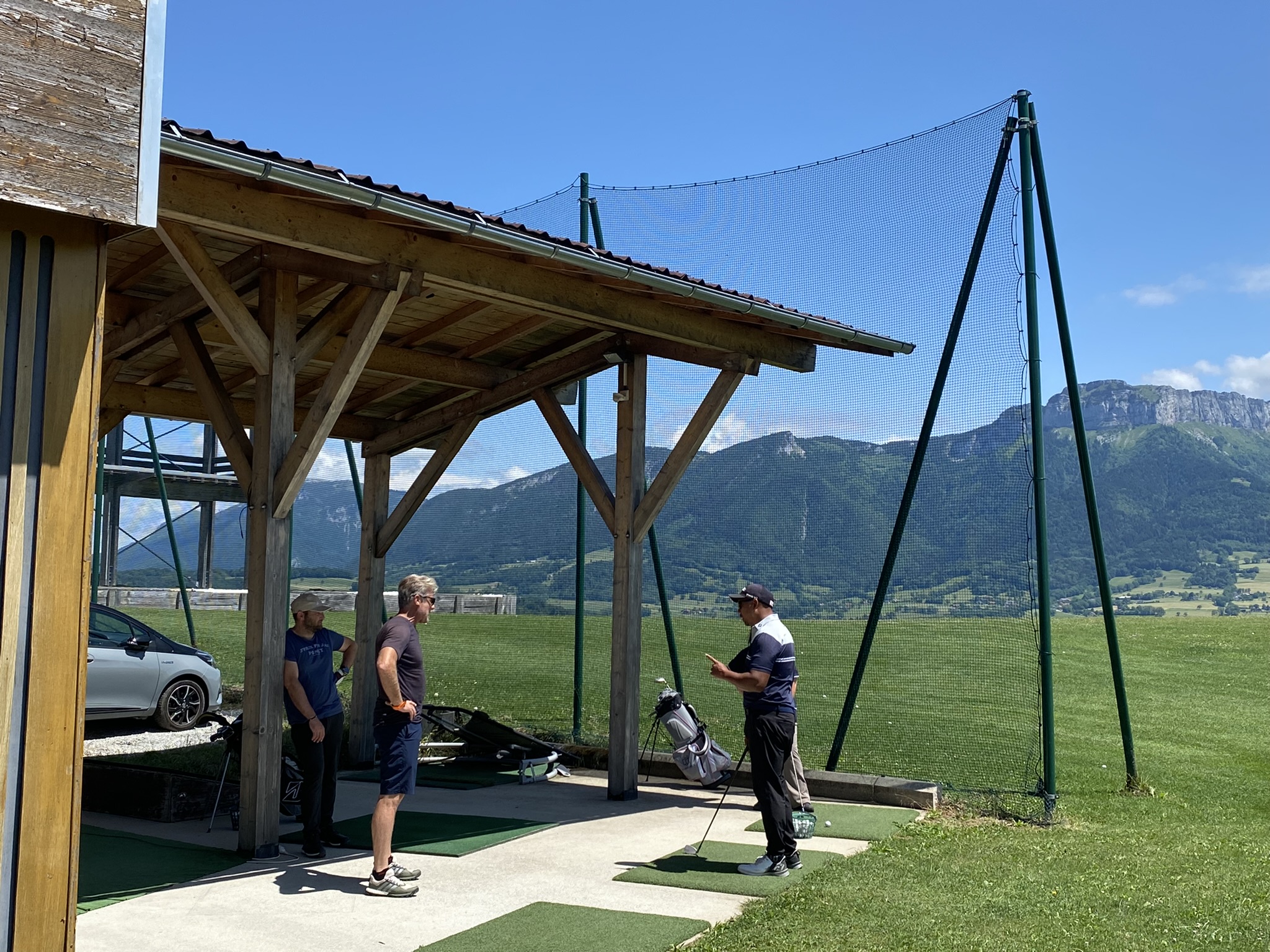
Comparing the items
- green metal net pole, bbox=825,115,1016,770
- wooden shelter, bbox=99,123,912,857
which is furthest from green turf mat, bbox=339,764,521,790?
green metal net pole, bbox=825,115,1016,770

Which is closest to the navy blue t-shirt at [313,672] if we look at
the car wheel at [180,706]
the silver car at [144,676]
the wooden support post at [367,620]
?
the wooden support post at [367,620]

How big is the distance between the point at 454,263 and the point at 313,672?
2471mm

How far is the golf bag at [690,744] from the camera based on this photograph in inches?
291

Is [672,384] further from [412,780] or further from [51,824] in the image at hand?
[51,824]

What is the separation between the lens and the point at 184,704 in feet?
40.5

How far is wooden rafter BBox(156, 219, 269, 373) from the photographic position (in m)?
6.21

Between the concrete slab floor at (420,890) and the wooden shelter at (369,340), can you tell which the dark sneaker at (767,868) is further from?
the wooden shelter at (369,340)

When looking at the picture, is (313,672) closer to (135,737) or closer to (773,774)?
(773,774)

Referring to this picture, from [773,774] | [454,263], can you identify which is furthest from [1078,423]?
[454,263]

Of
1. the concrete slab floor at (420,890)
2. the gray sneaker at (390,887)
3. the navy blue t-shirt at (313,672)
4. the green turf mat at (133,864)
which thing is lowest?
the concrete slab floor at (420,890)

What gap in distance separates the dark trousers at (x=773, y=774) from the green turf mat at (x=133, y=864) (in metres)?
2.88

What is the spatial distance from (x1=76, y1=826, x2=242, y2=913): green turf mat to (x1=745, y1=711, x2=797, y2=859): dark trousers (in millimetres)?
2883

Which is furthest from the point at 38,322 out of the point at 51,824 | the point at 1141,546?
the point at 1141,546

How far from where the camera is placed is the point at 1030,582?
9.11 metres
